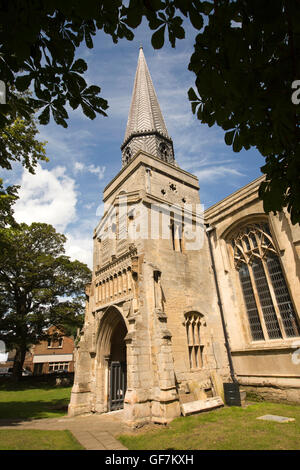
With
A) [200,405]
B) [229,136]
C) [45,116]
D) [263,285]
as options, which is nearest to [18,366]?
[200,405]

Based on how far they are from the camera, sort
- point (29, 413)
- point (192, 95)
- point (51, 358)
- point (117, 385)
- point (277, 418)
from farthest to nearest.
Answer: point (51, 358), point (117, 385), point (29, 413), point (277, 418), point (192, 95)

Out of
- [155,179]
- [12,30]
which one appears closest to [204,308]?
[155,179]

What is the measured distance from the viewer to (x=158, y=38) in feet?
7.04

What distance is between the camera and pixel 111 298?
534 inches

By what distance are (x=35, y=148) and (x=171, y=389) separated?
1014cm

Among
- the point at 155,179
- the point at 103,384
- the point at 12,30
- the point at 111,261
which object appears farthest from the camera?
the point at 155,179

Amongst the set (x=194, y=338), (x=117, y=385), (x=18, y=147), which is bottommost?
(x=117, y=385)

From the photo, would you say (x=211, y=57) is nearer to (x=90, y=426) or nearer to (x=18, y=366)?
(x=90, y=426)

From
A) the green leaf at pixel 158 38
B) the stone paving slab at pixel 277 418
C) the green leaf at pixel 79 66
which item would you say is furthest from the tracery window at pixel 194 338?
the green leaf at pixel 158 38

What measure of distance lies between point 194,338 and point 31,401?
12.5 metres

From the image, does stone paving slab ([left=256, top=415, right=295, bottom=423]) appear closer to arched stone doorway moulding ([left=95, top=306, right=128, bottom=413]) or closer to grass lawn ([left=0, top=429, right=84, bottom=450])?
grass lawn ([left=0, top=429, right=84, bottom=450])

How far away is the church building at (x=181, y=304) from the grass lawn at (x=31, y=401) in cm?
215
